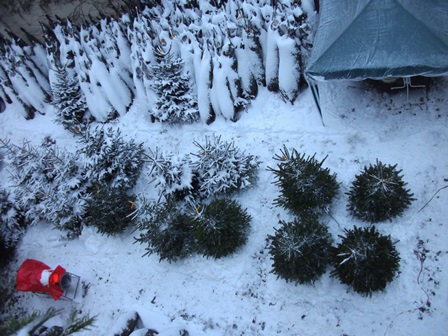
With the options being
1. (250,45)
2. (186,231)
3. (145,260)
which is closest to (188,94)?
(250,45)

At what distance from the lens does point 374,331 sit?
500 centimetres

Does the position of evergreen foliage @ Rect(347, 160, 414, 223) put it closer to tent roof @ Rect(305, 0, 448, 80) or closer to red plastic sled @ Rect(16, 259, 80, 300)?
tent roof @ Rect(305, 0, 448, 80)

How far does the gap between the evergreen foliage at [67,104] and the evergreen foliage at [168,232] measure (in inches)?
158

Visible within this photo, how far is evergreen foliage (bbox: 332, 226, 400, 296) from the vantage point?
4812mm

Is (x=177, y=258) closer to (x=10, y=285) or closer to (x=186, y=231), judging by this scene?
(x=186, y=231)

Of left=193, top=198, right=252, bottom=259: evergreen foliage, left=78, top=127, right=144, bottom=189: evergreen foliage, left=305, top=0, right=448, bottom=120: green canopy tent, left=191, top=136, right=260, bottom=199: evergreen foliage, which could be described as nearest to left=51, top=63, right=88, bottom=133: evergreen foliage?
left=78, top=127, right=144, bottom=189: evergreen foliage

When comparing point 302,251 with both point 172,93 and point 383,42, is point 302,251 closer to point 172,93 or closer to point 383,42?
point 383,42

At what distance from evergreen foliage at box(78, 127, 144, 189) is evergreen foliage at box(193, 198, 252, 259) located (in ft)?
7.71

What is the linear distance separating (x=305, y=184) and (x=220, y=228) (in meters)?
1.59

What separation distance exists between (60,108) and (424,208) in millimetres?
8601

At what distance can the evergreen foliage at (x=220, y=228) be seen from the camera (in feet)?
18.7

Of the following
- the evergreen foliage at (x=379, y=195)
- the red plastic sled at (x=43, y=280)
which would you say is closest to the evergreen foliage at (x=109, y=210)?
the red plastic sled at (x=43, y=280)

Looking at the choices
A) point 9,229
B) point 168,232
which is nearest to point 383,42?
point 168,232

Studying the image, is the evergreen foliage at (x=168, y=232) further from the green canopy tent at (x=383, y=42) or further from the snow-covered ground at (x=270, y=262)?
the green canopy tent at (x=383, y=42)
